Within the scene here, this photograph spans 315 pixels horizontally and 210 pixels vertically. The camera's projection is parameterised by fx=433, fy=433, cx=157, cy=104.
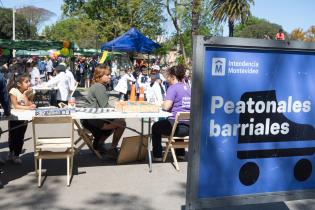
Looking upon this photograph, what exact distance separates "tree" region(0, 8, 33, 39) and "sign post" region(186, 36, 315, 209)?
77.8 metres

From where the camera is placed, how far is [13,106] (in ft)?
20.4

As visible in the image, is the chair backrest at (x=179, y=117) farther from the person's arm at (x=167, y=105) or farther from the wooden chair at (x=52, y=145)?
the wooden chair at (x=52, y=145)

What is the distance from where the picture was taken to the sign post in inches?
117

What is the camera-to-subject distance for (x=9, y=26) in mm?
76062

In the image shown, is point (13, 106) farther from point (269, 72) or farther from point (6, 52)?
point (6, 52)

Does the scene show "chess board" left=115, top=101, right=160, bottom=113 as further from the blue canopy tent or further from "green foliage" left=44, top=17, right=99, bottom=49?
"green foliage" left=44, top=17, right=99, bottom=49

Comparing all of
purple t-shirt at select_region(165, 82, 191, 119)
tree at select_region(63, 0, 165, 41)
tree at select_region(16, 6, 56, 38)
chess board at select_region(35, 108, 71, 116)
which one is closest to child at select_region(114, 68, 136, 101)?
purple t-shirt at select_region(165, 82, 191, 119)

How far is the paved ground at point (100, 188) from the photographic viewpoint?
15.6 ft

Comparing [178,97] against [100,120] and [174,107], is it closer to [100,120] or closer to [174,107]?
[174,107]

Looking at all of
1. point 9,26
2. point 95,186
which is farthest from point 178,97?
point 9,26

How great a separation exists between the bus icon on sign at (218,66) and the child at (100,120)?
3.94 meters

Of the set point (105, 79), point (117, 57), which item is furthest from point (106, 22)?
point (105, 79)

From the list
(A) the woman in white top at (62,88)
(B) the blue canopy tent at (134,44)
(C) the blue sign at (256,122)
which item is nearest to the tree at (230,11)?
(B) the blue canopy tent at (134,44)

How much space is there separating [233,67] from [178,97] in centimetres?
349
